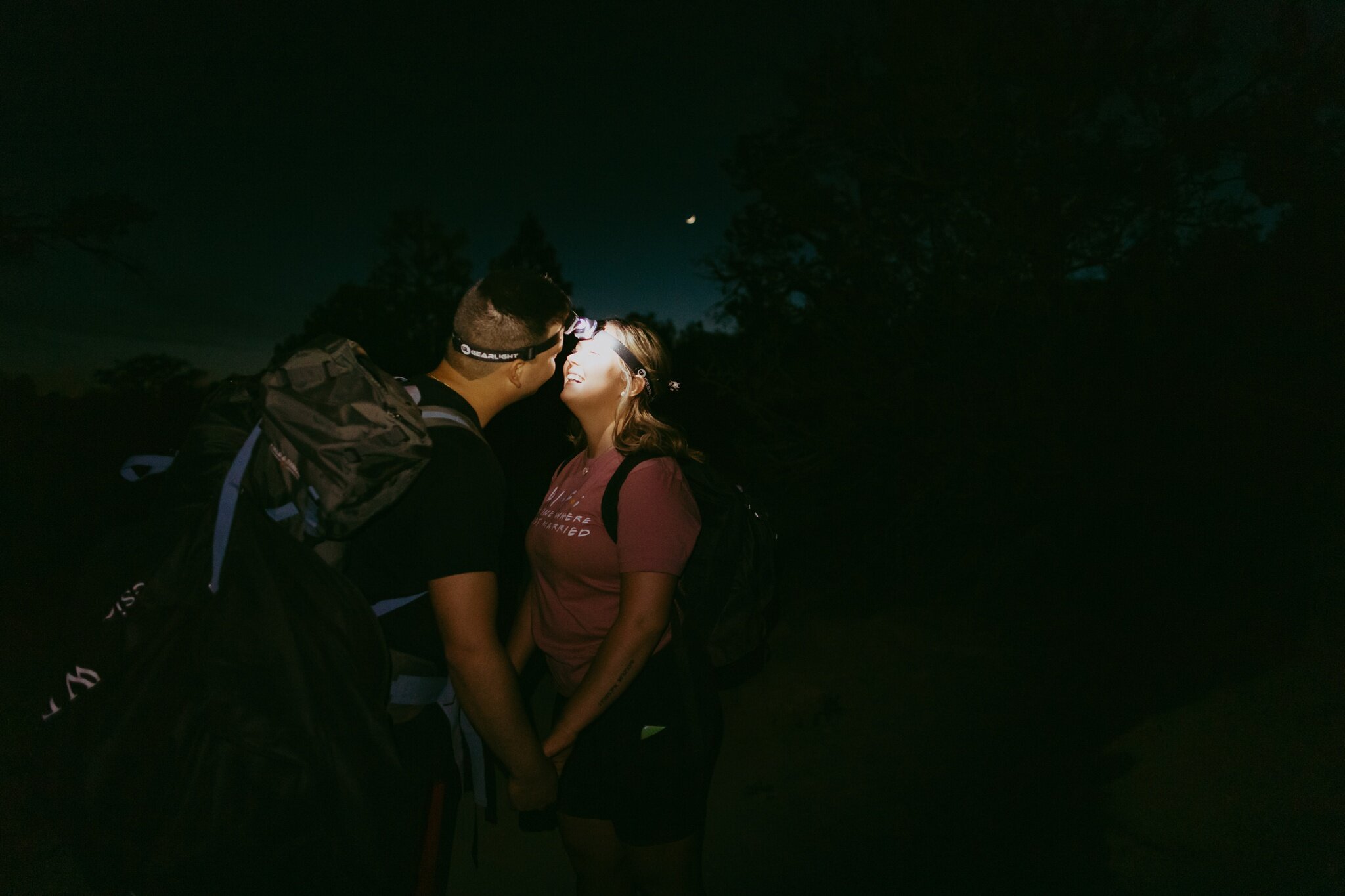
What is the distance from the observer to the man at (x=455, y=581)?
61.4 inches

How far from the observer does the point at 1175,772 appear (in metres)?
3.70

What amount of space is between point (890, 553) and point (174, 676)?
7.75 meters

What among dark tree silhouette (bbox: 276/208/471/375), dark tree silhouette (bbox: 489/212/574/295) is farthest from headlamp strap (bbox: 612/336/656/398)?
dark tree silhouette (bbox: 489/212/574/295)

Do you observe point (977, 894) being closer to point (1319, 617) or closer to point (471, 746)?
point (471, 746)

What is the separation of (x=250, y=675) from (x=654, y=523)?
941 mm

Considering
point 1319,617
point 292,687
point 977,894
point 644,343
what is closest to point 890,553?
point 1319,617

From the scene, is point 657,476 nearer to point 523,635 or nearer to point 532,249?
point 523,635

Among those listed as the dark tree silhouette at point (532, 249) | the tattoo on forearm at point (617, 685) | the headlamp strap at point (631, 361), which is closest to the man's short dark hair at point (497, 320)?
the headlamp strap at point (631, 361)

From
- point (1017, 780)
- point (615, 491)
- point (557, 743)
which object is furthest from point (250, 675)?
point (1017, 780)

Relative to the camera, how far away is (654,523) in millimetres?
1845

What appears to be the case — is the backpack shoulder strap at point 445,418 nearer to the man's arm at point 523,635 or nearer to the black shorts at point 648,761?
the man's arm at point 523,635

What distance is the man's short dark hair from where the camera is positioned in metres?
1.88

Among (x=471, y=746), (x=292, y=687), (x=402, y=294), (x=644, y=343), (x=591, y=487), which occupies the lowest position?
(x=471, y=746)

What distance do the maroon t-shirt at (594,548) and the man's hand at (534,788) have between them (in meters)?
0.32
